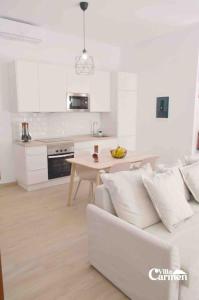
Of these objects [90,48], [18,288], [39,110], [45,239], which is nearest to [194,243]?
[18,288]

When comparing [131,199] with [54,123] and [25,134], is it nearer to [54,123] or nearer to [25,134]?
[25,134]

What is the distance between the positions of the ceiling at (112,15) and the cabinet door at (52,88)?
2.53ft

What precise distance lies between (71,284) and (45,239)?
2.51 feet

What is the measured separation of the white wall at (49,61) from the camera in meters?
4.06

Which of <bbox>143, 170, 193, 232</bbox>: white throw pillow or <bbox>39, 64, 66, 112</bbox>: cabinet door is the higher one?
<bbox>39, 64, 66, 112</bbox>: cabinet door

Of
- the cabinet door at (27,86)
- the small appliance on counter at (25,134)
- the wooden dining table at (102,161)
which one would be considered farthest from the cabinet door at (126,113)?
the small appliance on counter at (25,134)

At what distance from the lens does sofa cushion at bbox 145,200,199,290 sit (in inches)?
56.4

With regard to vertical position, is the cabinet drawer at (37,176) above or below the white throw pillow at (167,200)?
below

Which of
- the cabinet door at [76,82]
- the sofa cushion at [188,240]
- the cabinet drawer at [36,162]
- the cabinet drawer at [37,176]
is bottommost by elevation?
the cabinet drawer at [37,176]

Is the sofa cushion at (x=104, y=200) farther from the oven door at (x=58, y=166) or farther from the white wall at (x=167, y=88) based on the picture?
the white wall at (x=167, y=88)

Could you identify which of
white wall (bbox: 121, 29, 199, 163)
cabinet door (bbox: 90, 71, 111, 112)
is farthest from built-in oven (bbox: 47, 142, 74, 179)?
white wall (bbox: 121, 29, 199, 163)

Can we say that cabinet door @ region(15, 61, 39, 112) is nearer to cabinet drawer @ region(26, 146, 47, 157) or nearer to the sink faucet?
cabinet drawer @ region(26, 146, 47, 157)

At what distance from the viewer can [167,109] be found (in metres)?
4.71

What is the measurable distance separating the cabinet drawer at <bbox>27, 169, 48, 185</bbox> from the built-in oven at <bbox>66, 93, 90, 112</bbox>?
131 centimetres
